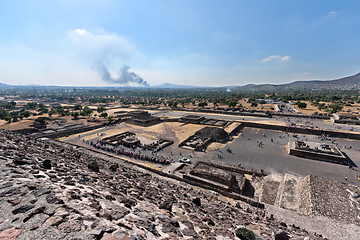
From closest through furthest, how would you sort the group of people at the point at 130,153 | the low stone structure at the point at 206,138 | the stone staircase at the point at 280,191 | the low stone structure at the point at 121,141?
the stone staircase at the point at 280,191 < the group of people at the point at 130,153 < the low stone structure at the point at 206,138 < the low stone structure at the point at 121,141

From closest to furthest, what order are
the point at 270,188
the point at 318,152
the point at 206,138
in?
1. the point at 270,188
2. the point at 318,152
3. the point at 206,138

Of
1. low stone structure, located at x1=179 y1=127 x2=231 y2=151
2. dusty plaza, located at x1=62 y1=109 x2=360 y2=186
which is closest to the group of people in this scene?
dusty plaza, located at x1=62 y1=109 x2=360 y2=186

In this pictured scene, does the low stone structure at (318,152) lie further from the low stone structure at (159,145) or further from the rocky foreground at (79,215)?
the rocky foreground at (79,215)

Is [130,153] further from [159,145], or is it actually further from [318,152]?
[318,152]

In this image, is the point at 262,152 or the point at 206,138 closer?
the point at 262,152

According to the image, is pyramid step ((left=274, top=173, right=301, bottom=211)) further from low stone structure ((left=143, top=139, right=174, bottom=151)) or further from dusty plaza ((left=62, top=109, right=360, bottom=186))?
low stone structure ((left=143, top=139, right=174, bottom=151))

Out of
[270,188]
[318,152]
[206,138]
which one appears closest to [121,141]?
[206,138]

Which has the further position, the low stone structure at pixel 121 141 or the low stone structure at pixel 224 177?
the low stone structure at pixel 121 141

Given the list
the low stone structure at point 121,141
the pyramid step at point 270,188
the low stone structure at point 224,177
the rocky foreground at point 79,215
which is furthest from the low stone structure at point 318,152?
the low stone structure at point 121,141

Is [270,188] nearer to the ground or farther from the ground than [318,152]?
nearer to the ground
